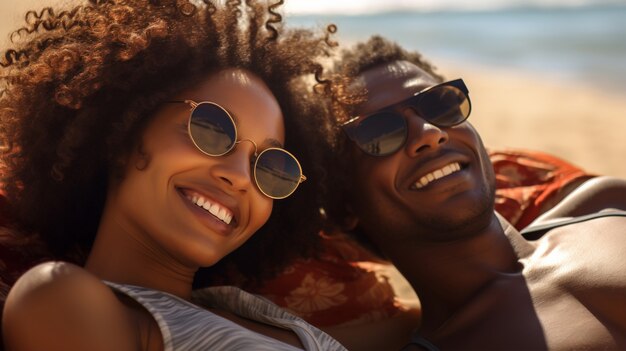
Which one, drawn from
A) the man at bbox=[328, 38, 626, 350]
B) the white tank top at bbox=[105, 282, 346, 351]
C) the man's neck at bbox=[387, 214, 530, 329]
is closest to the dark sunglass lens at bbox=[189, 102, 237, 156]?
the white tank top at bbox=[105, 282, 346, 351]

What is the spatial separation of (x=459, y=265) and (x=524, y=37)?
1823 centimetres

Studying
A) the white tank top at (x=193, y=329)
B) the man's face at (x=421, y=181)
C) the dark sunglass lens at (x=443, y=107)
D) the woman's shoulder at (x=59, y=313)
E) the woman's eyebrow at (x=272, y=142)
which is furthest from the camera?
the dark sunglass lens at (x=443, y=107)

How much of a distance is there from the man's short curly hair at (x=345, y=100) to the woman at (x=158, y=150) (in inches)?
21.4

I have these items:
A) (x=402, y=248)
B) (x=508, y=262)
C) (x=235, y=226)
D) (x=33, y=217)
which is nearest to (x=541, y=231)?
(x=508, y=262)

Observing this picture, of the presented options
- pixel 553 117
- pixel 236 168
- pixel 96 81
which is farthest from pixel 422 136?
pixel 553 117

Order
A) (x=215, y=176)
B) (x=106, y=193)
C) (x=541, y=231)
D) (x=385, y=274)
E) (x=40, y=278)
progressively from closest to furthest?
(x=40, y=278), (x=215, y=176), (x=106, y=193), (x=541, y=231), (x=385, y=274)

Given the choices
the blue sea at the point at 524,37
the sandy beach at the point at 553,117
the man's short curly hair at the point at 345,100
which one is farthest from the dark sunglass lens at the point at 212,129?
the blue sea at the point at 524,37

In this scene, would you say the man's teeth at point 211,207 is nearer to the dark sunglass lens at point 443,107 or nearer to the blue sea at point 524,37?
the dark sunglass lens at point 443,107

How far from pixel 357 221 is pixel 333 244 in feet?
0.75

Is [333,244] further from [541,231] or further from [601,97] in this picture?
[601,97]

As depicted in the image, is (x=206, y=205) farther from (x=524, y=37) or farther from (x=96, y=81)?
(x=524, y=37)

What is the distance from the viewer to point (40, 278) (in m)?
2.06

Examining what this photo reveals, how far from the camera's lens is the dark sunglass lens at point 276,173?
9.17 feet

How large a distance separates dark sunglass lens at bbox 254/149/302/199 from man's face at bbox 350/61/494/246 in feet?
2.96
